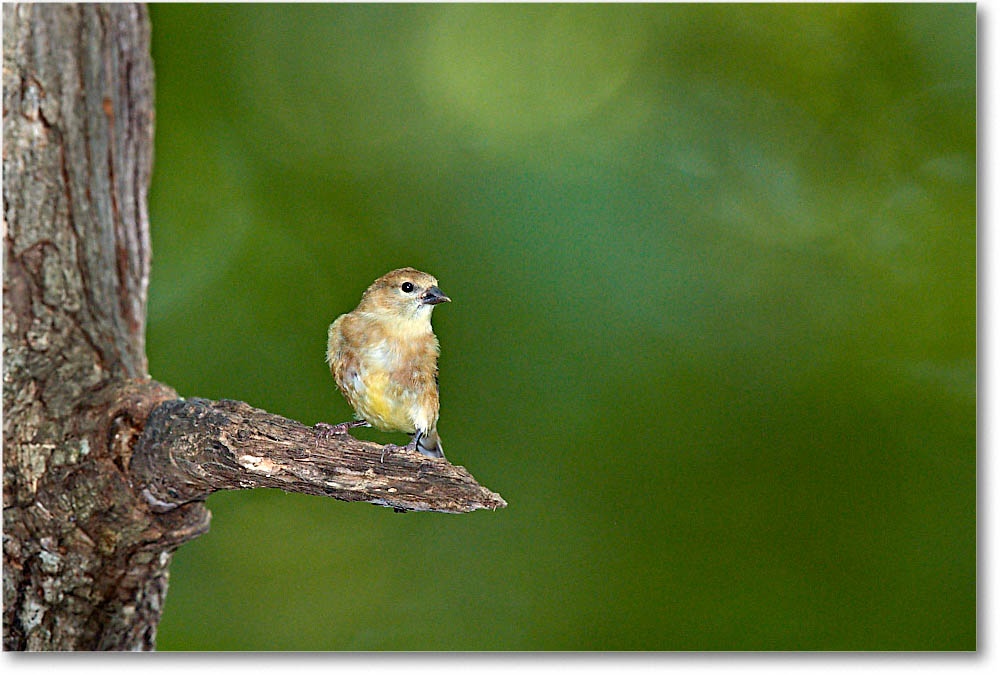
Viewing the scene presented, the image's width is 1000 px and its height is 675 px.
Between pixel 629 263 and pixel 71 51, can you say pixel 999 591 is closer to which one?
pixel 629 263

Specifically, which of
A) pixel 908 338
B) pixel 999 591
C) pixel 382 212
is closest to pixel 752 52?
pixel 908 338

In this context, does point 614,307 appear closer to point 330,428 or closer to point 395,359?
point 395,359

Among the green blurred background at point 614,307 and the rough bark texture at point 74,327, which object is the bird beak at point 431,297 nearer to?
the green blurred background at point 614,307

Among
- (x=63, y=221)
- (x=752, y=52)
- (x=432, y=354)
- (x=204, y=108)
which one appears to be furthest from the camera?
(x=204, y=108)

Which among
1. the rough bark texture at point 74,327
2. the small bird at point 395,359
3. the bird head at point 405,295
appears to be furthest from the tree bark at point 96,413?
the bird head at point 405,295

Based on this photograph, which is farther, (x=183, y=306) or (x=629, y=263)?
(x=183, y=306)

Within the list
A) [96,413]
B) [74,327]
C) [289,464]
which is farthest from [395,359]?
[74,327]
